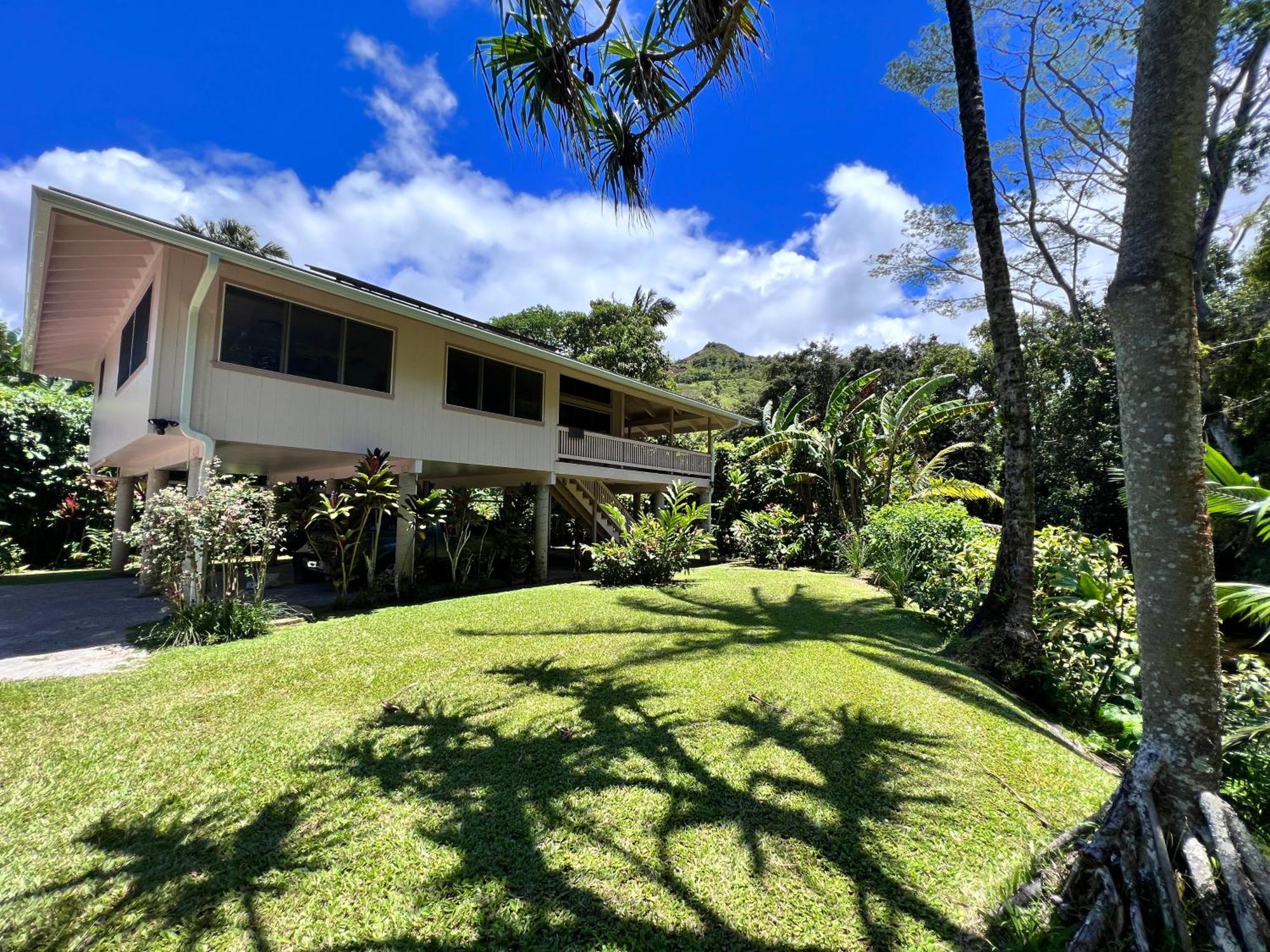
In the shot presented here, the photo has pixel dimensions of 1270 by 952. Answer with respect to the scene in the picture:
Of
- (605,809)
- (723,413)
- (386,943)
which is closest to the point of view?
(386,943)

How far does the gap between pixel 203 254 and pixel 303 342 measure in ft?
5.73

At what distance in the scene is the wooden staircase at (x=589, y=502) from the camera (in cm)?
1386

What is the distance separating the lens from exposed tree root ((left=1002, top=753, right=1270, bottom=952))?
1.74 metres

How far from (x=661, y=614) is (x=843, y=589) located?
4.46m

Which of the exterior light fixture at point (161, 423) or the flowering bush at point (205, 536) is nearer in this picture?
the flowering bush at point (205, 536)

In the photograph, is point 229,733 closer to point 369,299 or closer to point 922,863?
point 922,863

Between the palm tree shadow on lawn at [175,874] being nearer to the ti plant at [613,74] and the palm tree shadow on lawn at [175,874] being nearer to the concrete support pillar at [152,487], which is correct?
the ti plant at [613,74]

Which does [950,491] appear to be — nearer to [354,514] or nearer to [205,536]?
[354,514]

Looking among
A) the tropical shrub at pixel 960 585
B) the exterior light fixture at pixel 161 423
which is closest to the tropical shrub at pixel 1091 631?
the tropical shrub at pixel 960 585

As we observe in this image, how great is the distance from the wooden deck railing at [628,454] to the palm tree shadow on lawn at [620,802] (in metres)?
8.80

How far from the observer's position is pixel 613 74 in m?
4.43

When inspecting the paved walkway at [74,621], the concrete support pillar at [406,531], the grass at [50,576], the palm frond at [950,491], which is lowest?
the grass at [50,576]

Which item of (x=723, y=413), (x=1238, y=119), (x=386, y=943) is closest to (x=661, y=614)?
(x=386, y=943)

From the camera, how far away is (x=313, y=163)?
1380cm
